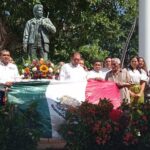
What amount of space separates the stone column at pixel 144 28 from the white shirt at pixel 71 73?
417 cm

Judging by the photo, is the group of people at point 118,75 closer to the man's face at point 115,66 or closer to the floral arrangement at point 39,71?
the man's face at point 115,66

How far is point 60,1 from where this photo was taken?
25141 millimetres

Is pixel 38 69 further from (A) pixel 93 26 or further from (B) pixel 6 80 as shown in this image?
(A) pixel 93 26

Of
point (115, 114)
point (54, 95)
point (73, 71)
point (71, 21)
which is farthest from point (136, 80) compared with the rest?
point (71, 21)

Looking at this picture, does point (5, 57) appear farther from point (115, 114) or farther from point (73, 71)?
point (115, 114)

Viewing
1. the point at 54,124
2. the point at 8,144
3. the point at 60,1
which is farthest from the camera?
the point at 60,1

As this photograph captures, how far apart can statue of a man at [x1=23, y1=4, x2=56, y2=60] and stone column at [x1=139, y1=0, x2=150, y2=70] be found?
3.17m

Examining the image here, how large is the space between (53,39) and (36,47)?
12992mm

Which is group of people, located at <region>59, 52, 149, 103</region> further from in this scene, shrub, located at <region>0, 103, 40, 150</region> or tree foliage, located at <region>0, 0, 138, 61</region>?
tree foliage, located at <region>0, 0, 138, 61</region>

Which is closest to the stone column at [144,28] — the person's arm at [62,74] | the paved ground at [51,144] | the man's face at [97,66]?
the man's face at [97,66]

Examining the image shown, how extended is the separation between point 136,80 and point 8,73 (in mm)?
2722

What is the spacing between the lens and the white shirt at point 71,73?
1083 centimetres

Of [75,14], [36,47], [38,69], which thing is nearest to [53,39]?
[75,14]

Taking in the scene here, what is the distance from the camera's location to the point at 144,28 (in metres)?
15.0
